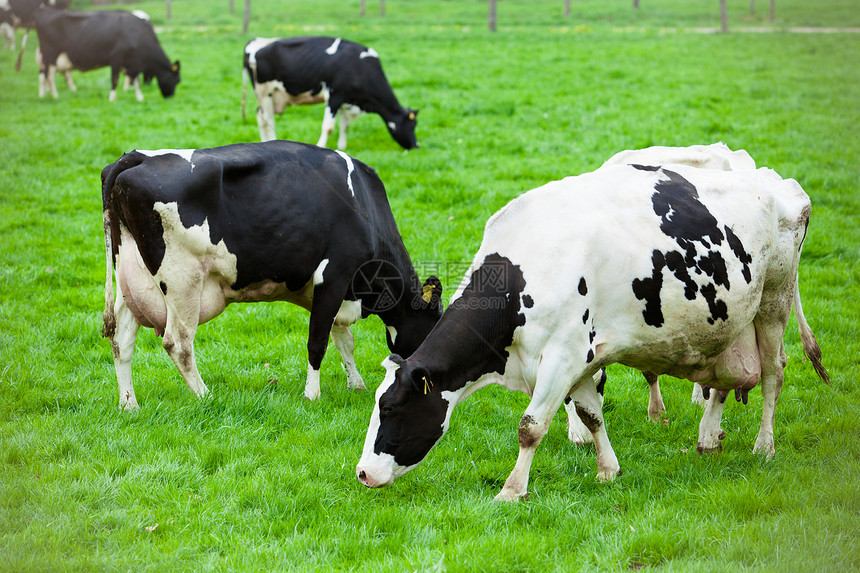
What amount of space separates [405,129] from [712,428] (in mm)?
9053

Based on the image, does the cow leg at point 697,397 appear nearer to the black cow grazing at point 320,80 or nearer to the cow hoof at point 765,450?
the cow hoof at point 765,450

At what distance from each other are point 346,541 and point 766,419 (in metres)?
3.03

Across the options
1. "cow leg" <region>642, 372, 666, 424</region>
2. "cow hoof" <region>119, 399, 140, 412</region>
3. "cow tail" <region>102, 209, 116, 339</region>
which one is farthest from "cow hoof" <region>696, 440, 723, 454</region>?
"cow tail" <region>102, 209, 116, 339</region>

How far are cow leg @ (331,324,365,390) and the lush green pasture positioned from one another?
180mm

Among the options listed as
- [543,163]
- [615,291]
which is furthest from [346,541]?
[543,163]

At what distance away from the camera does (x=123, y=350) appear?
5.91 m

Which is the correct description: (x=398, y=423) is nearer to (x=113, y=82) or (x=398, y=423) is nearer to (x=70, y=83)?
(x=113, y=82)

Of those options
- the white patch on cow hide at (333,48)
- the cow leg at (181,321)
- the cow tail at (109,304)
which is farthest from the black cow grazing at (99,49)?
the cow leg at (181,321)

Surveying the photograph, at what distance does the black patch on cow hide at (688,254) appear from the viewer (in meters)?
4.79

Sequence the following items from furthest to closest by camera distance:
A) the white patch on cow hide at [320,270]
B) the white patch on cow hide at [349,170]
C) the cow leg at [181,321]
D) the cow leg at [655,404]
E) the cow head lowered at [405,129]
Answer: the cow head lowered at [405,129]
the white patch on cow hide at [349,170]
the white patch on cow hide at [320,270]
the cow leg at [655,404]
the cow leg at [181,321]

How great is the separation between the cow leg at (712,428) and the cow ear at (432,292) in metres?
2.21

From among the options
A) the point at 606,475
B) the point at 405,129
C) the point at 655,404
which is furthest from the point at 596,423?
the point at 405,129

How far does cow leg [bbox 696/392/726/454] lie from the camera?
17.9 ft

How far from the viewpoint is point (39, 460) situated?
4996mm
